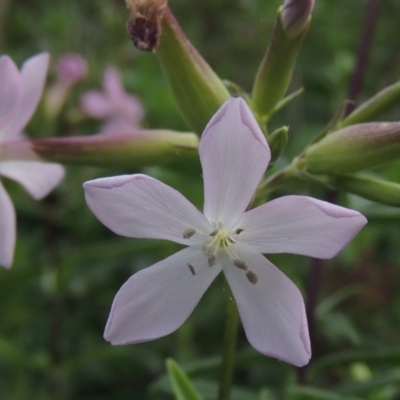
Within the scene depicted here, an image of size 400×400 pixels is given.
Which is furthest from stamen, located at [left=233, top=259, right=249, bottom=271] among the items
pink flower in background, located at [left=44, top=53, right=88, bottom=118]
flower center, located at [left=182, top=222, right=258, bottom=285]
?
pink flower in background, located at [left=44, top=53, right=88, bottom=118]

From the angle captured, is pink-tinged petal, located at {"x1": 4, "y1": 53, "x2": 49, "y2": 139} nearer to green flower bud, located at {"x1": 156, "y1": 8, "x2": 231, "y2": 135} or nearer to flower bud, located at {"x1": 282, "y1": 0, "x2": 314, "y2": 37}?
green flower bud, located at {"x1": 156, "y1": 8, "x2": 231, "y2": 135}

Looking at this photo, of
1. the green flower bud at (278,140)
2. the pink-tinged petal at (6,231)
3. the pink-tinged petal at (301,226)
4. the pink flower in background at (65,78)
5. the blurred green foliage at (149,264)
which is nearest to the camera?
the pink-tinged petal at (301,226)

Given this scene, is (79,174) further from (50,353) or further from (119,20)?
(119,20)

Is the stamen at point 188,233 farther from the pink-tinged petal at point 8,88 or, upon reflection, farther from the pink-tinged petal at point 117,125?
the pink-tinged petal at point 117,125

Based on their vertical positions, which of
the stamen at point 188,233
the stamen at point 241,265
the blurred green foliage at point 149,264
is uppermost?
the stamen at point 188,233

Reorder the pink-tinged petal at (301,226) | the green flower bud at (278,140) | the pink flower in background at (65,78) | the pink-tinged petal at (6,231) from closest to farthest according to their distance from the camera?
the pink-tinged petal at (301,226) → the green flower bud at (278,140) → the pink-tinged petal at (6,231) → the pink flower in background at (65,78)

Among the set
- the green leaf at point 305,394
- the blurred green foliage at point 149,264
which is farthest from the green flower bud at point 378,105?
the green leaf at point 305,394

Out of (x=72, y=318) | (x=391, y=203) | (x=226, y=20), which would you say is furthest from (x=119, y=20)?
(x=391, y=203)
